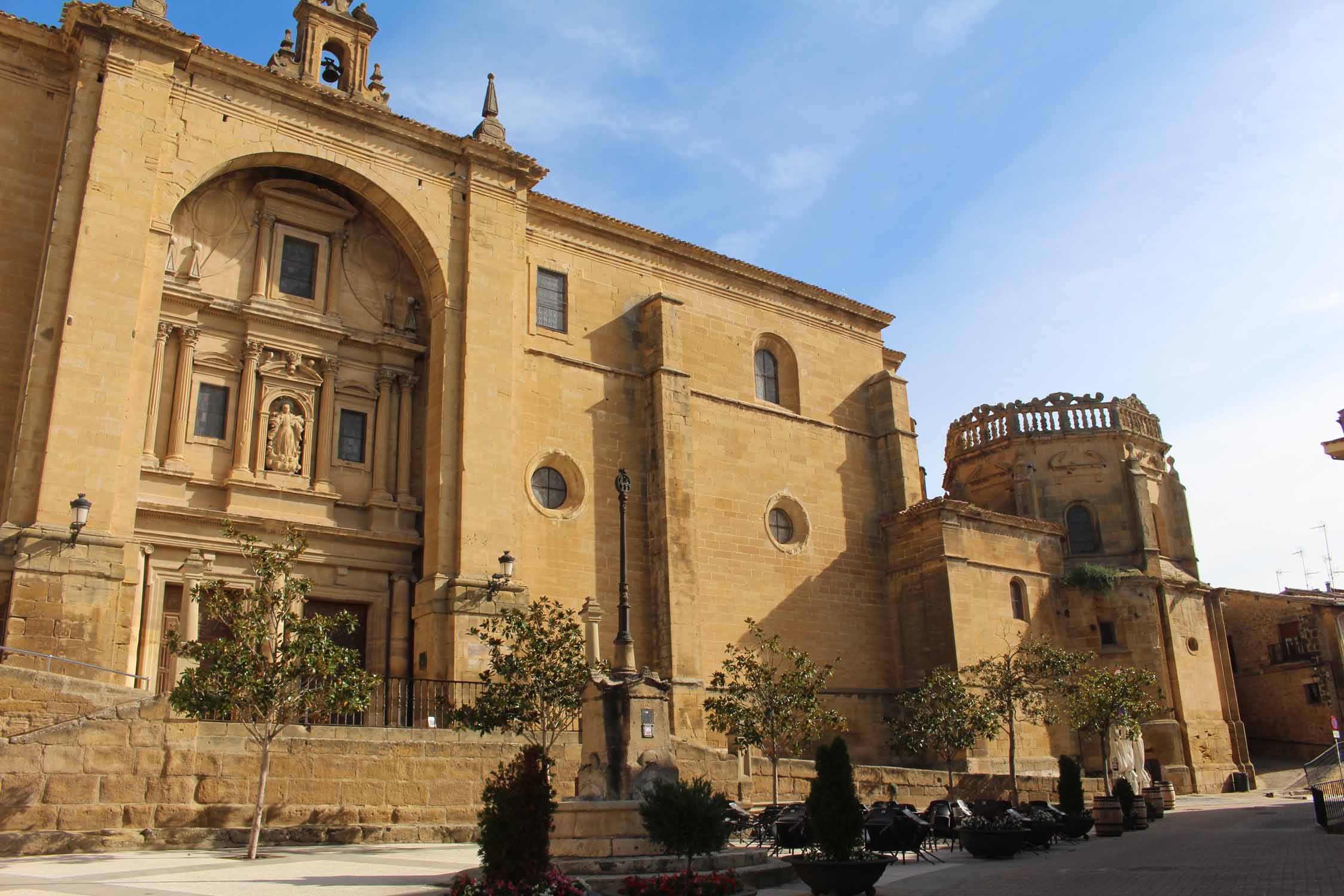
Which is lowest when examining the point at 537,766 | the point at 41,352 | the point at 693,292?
the point at 537,766

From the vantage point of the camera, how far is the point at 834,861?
405 inches

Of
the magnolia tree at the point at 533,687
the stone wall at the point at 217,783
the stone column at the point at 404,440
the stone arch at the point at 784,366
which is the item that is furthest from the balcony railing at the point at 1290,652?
the stone column at the point at 404,440

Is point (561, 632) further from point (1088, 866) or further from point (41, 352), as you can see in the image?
point (41, 352)

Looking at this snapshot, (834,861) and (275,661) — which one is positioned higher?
(275,661)

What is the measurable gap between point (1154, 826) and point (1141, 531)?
13380mm

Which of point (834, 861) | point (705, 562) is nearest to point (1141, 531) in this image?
point (705, 562)

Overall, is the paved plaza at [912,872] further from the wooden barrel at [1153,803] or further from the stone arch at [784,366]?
the stone arch at [784,366]

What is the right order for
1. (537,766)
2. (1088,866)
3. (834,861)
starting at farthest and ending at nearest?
(1088,866), (834,861), (537,766)

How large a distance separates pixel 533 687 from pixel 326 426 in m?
7.32

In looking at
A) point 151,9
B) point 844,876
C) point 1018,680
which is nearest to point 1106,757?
point 1018,680

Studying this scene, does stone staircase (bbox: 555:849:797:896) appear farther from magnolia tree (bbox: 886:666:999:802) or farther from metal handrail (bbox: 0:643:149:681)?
magnolia tree (bbox: 886:666:999:802)

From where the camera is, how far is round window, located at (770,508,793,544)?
25.8m

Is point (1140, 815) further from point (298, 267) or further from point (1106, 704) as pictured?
point (298, 267)

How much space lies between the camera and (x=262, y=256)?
791 inches
